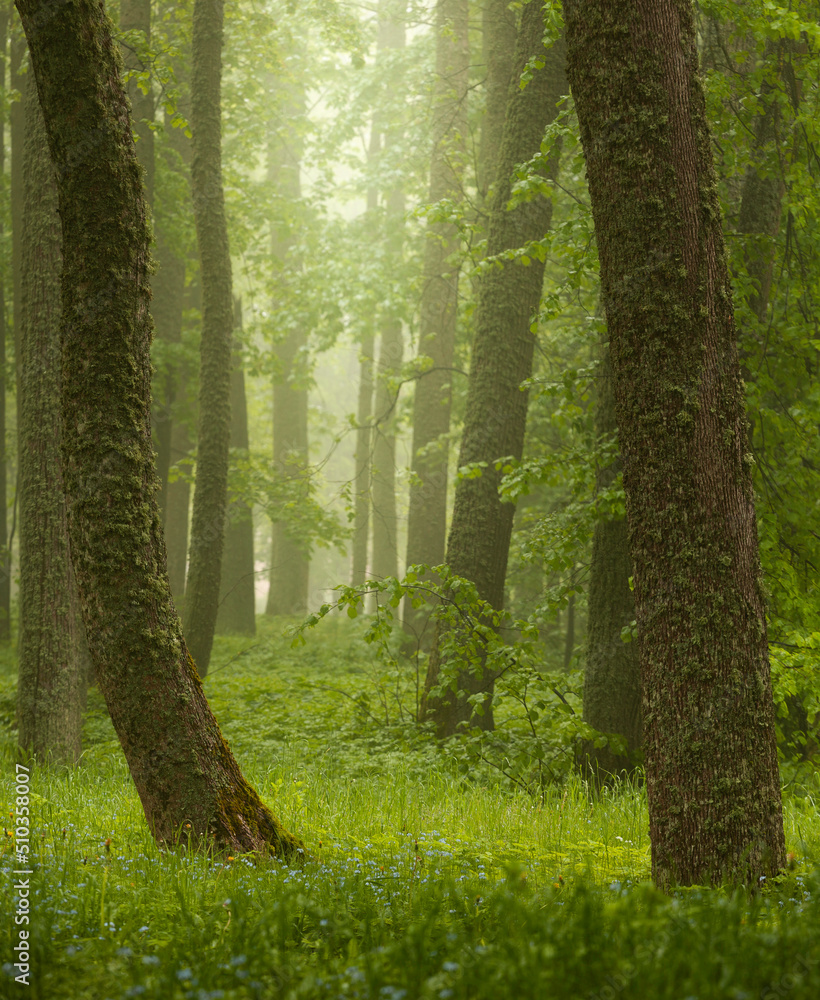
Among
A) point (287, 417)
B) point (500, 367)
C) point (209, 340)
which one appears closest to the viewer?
point (500, 367)

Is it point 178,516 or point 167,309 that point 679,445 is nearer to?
point 167,309

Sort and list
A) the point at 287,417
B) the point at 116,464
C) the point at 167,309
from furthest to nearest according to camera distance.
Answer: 1. the point at 287,417
2. the point at 167,309
3. the point at 116,464

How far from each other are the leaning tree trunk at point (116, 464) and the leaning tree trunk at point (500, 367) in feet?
13.7

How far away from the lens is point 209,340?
10.5 meters

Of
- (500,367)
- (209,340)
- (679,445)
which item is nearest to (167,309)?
(209,340)

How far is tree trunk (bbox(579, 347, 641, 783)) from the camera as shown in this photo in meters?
6.66

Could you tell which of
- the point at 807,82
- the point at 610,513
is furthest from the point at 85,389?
the point at 807,82

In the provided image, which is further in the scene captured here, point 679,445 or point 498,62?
point 498,62

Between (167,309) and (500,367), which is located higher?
(167,309)

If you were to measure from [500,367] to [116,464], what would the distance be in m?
4.98

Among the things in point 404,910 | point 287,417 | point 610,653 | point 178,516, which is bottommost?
point 404,910

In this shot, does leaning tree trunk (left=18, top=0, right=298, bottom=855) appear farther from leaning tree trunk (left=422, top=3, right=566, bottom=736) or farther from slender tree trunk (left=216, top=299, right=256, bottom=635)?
slender tree trunk (left=216, top=299, right=256, bottom=635)

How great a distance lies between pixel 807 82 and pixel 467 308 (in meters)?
3.83

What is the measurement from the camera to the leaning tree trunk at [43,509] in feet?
22.7
